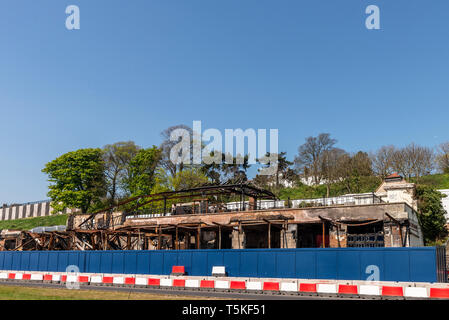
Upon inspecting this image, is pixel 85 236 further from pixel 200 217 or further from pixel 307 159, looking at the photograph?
pixel 307 159

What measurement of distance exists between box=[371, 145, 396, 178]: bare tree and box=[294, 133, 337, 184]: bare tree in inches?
347

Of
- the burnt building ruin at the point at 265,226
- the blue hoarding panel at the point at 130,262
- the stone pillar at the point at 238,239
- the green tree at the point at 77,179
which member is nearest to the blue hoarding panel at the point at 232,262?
the blue hoarding panel at the point at 130,262

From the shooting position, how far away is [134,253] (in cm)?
2736

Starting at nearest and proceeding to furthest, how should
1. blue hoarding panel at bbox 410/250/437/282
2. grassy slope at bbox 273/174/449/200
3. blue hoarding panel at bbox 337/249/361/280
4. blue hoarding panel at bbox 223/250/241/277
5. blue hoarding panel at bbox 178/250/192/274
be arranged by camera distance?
blue hoarding panel at bbox 410/250/437/282 → blue hoarding panel at bbox 337/249/361/280 → blue hoarding panel at bbox 223/250/241/277 → blue hoarding panel at bbox 178/250/192/274 → grassy slope at bbox 273/174/449/200

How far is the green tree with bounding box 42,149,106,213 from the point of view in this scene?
229ft

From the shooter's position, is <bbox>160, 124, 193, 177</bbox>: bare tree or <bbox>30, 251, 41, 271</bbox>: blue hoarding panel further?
<bbox>160, 124, 193, 177</bbox>: bare tree

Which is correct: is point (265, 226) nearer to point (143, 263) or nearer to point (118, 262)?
point (143, 263)

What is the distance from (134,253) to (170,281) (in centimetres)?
587

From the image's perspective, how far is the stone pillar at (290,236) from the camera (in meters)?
37.9

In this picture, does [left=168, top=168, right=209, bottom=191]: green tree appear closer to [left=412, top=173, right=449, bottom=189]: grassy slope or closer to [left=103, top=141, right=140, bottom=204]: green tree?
[left=103, top=141, right=140, bottom=204]: green tree

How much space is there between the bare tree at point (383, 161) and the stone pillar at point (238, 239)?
3388 centimetres

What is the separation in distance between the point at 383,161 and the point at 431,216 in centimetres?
2289

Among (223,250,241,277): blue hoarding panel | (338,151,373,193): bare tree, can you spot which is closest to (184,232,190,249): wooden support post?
(223,250,241,277): blue hoarding panel
